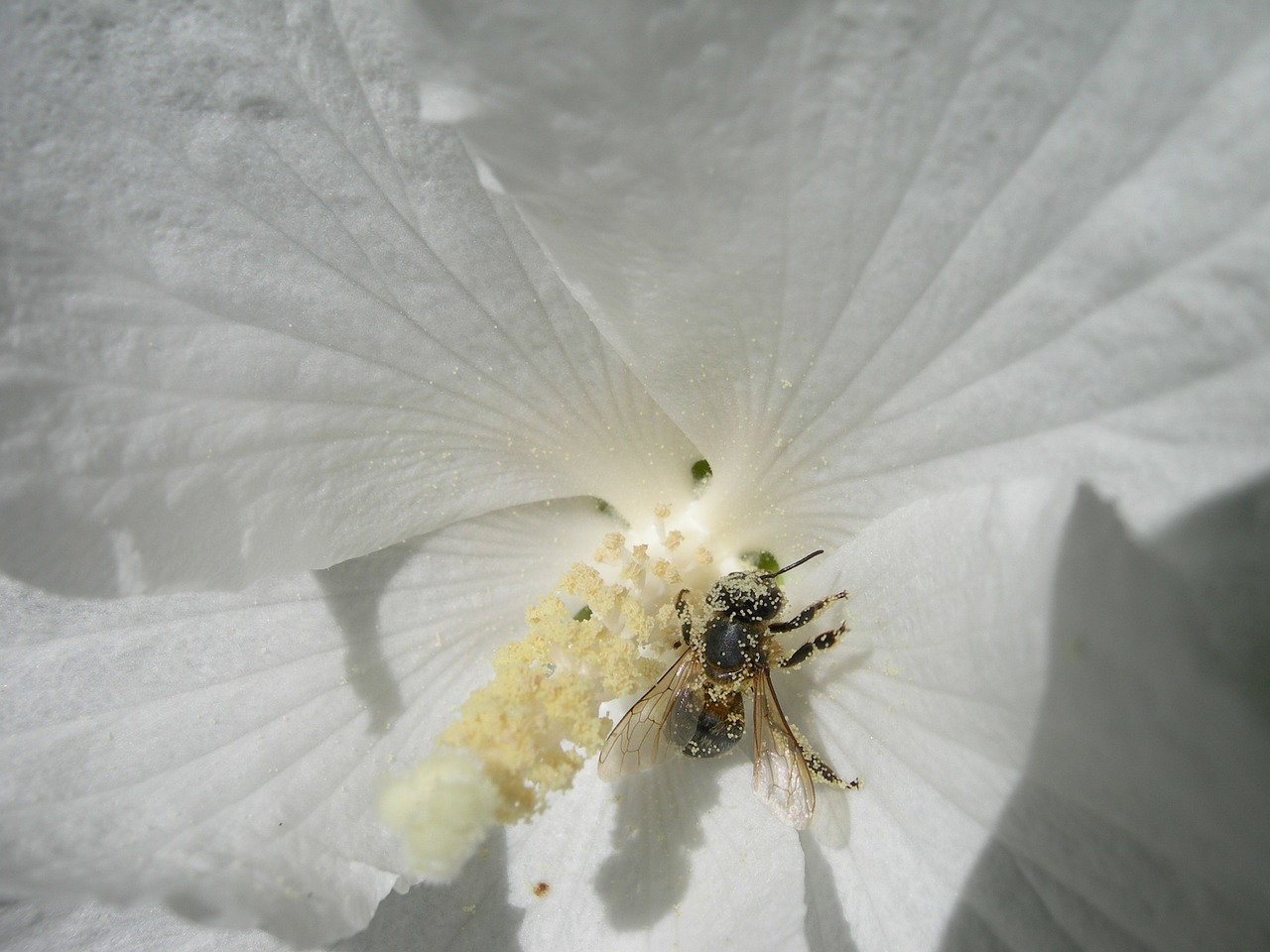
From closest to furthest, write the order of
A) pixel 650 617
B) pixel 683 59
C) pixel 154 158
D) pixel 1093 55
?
pixel 1093 55, pixel 683 59, pixel 154 158, pixel 650 617

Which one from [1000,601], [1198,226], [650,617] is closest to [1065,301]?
[1198,226]

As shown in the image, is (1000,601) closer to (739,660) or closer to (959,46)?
(739,660)

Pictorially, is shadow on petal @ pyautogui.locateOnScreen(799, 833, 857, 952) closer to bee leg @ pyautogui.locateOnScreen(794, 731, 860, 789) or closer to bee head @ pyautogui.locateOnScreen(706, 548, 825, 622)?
bee leg @ pyautogui.locateOnScreen(794, 731, 860, 789)

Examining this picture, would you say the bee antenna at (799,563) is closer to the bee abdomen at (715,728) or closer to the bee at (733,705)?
the bee at (733,705)

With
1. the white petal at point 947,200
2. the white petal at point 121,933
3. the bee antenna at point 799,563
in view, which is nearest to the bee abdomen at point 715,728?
the bee antenna at point 799,563

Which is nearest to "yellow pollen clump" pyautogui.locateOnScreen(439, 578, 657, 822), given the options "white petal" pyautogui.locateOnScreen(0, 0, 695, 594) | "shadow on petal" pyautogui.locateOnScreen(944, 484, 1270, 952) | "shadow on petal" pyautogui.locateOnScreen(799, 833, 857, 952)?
"white petal" pyautogui.locateOnScreen(0, 0, 695, 594)

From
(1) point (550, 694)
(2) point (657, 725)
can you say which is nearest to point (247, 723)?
(1) point (550, 694)

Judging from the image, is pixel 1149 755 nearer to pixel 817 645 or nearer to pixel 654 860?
pixel 817 645
